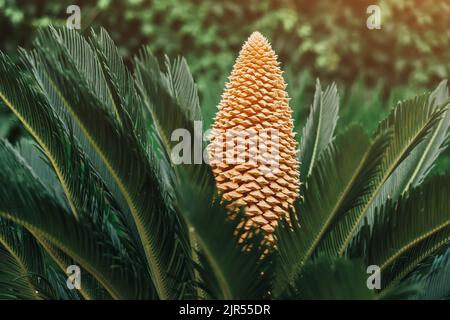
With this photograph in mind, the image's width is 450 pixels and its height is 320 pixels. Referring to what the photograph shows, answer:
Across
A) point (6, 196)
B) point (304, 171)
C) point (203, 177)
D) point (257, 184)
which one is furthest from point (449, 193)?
point (6, 196)

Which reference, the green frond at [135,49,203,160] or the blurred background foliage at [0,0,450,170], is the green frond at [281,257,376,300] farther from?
the blurred background foliage at [0,0,450,170]

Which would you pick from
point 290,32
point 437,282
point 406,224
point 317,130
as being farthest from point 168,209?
point 290,32

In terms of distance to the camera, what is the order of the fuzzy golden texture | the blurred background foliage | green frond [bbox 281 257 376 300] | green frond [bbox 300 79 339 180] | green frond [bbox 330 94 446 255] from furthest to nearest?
A: 1. the blurred background foliage
2. green frond [bbox 300 79 339 180]
3. the fuzzy golden texture
4. green frond [bbox 330 94 446 255]
5. green frond [bbox 281 257 376 300]

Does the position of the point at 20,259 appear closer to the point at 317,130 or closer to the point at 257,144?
the point at 257,144

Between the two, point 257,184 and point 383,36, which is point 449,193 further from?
point 383,36

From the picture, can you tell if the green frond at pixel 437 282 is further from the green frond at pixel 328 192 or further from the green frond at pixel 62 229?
the green frond at pixel 62 229

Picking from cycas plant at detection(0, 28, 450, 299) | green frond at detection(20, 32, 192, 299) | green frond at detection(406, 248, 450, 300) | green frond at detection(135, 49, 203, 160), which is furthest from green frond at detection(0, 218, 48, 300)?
green frond at detection(406, 248, 450, 300)
